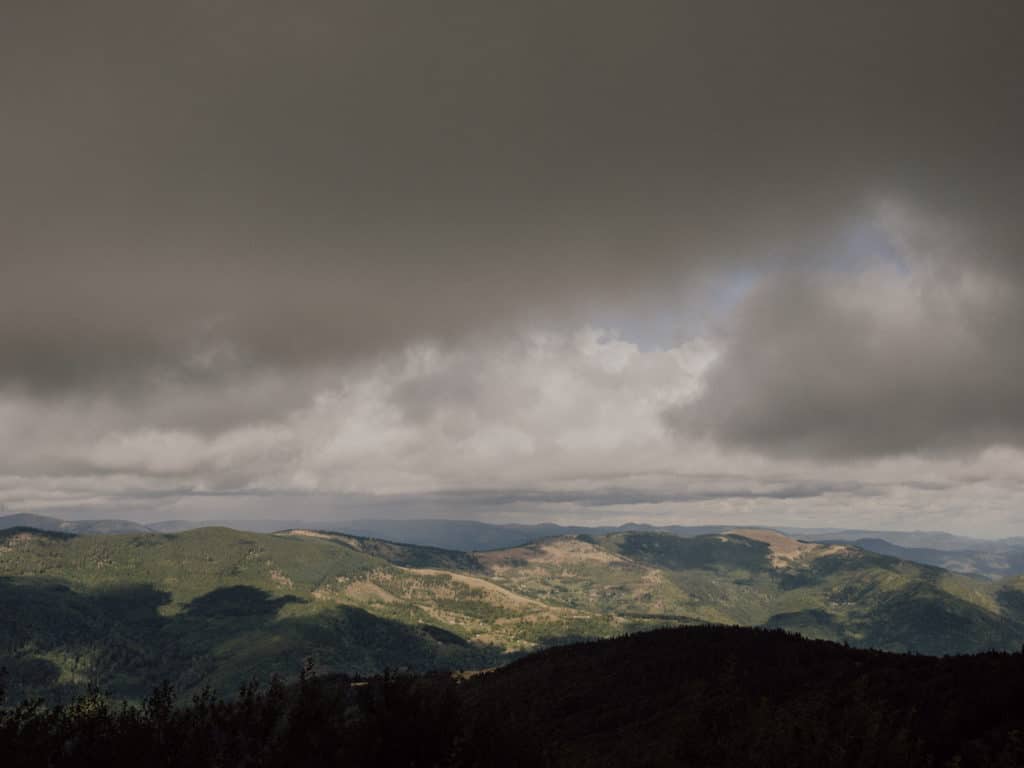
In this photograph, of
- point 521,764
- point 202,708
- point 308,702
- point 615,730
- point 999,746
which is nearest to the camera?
point 521,764

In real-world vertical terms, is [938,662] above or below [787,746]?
below

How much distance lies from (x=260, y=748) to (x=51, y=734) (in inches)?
580

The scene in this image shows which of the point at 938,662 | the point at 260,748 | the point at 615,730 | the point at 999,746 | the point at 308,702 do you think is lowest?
the point at 615,730

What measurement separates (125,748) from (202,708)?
625 cm

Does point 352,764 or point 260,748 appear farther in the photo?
point 260,748

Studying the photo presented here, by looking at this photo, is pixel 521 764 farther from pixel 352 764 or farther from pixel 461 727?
pixel 352 764

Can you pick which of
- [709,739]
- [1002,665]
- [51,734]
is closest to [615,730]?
[1002,665]

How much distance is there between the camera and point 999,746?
66.6 metres

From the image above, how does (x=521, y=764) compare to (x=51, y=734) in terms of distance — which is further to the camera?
(x=51, y=734)

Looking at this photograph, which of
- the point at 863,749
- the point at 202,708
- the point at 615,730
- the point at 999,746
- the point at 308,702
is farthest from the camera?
the point at 615,730

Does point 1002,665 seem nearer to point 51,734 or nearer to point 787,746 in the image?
point 787,746

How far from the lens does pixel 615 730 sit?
18750 centimetres

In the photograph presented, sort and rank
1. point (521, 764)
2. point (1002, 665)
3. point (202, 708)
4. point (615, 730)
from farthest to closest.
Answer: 1. point (615, 730)
2. point (1002, 665)
3. point (202, 708)
4. point (521, 764)

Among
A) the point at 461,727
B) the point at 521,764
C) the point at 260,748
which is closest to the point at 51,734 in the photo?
the point at 260,748
